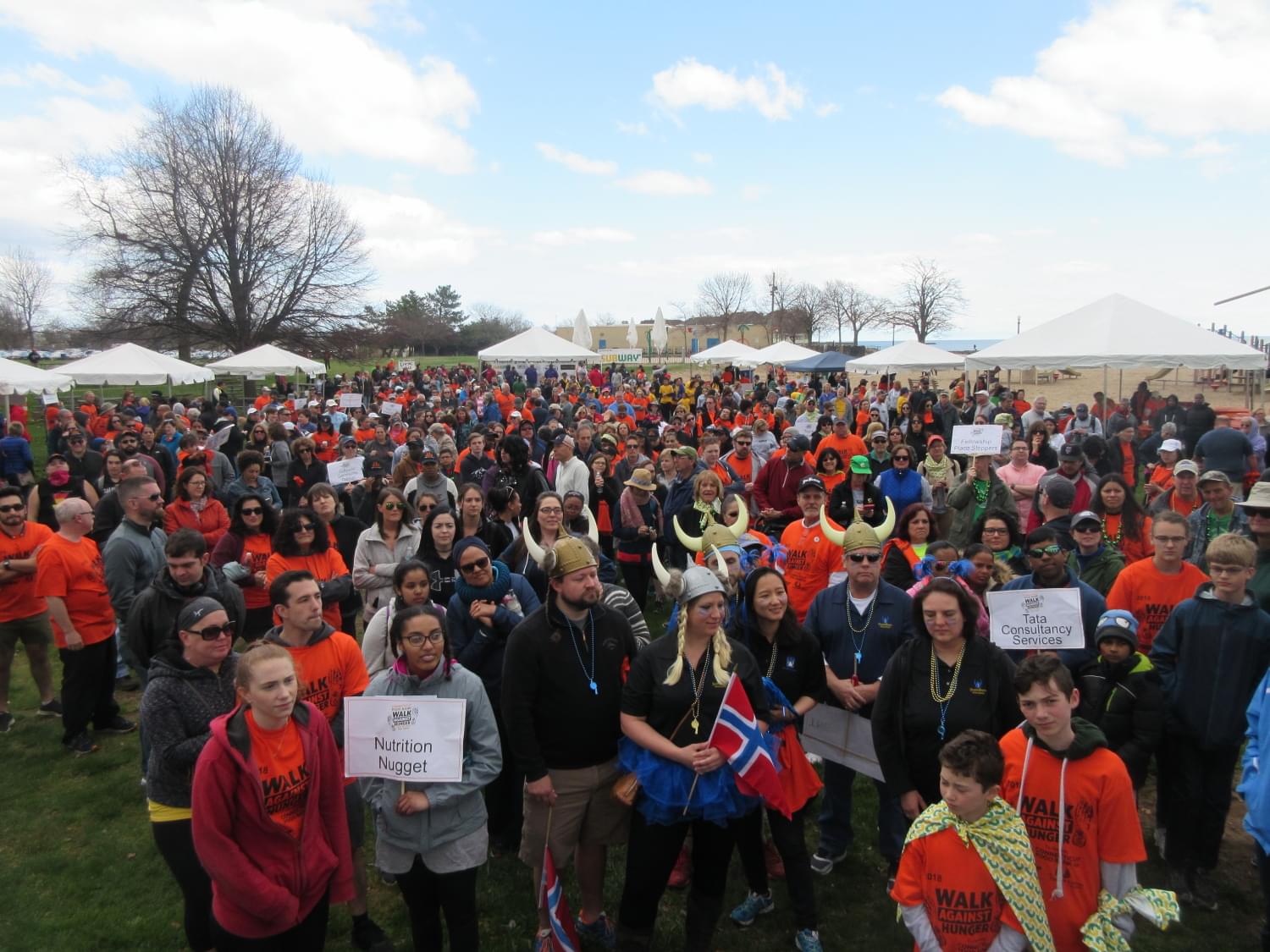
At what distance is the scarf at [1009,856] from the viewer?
2.79 m

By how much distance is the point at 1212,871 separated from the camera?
4355 mm

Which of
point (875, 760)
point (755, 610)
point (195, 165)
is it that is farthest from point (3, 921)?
point (195, 165)

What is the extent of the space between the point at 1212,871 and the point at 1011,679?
200cm

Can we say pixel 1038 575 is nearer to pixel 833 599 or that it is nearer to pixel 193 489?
pixel 833 599

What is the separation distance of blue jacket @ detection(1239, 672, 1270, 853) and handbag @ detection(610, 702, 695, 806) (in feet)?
8.16

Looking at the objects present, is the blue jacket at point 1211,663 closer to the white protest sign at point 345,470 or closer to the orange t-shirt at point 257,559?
the orange t-shirt at point 257,559

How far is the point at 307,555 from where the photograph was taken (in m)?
5.26

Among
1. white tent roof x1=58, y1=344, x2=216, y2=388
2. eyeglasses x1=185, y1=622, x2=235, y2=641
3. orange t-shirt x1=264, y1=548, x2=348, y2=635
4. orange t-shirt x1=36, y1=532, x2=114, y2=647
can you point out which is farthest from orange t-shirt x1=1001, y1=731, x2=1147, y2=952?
white tent roof x1=58, y1=344, x2=216, y2=388

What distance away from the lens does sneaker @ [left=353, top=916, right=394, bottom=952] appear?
3998mm

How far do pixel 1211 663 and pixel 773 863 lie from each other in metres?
2.54

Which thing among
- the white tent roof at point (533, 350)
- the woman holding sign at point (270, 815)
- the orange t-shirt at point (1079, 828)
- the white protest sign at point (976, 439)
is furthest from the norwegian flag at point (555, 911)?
the white tent roof at point (533, 350)

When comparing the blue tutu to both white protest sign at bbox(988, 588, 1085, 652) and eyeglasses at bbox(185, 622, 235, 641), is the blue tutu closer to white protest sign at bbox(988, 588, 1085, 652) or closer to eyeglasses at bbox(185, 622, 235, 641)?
white protest sign at bbox(988, 588, 1085, 652)

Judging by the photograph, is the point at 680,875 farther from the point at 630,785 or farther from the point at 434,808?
the point at 434,808

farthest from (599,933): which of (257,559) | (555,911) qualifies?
(257,559)
